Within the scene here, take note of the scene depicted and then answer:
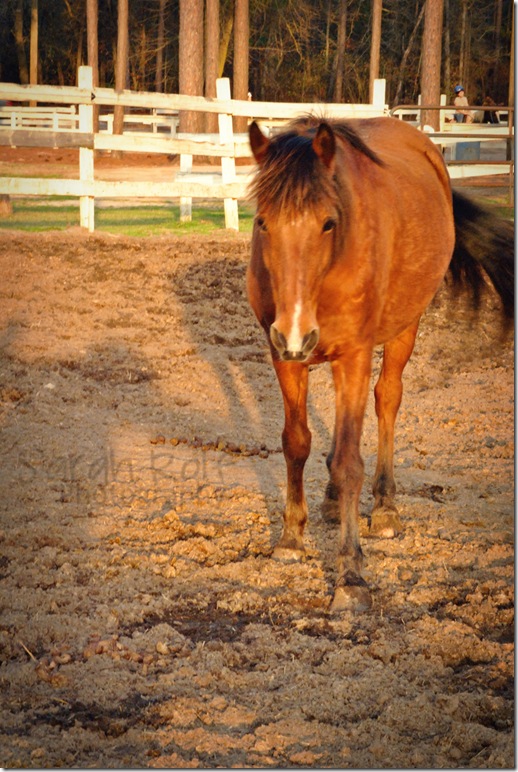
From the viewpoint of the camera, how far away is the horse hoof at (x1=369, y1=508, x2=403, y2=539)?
513 cm

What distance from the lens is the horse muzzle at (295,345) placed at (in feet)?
12.2

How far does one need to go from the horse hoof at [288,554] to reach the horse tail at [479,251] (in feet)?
8.60

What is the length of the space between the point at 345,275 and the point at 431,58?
17793 millimetres

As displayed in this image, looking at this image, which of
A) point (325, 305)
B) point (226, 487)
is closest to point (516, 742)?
point (325, 305)

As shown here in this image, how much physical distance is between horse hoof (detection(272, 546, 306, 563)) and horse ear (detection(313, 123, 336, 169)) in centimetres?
186

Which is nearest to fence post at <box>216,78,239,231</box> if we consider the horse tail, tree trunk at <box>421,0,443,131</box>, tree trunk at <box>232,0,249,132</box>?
tree trunk at <box>421,0,443,131</box>

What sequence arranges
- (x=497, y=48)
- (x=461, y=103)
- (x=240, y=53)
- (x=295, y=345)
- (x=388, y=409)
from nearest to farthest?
1. (x=295, y=345)
2. (x=388, y=409)
3. (x=461, y=103)
4. (x=240, y=53)
5. (x=497, y=48)

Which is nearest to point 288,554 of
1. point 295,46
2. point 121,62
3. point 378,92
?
point 378,92

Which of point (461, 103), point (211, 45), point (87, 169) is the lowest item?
point (87, 169)

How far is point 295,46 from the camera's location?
39.2 metres

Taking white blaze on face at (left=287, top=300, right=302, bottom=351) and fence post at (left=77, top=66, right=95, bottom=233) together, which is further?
fence post at (left=77, top=66, right=95, bottom=233)

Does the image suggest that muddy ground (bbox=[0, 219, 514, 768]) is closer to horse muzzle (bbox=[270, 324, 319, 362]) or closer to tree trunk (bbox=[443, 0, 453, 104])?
horse muzzle (bbox=[270, 324, 319, 362])

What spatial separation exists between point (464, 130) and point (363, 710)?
1850 cm

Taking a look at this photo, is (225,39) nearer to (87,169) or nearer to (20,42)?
(20,42)
